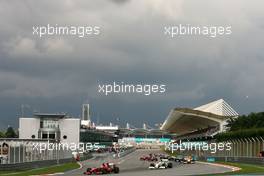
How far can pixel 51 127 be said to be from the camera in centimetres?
14538

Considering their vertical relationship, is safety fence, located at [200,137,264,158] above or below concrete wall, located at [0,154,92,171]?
above

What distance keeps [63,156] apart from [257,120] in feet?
203

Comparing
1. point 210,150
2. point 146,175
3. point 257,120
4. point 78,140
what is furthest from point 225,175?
point 78,140

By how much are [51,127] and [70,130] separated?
4.82 meters

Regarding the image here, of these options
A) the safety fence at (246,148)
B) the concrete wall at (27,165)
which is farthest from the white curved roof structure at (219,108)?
the concrete wall at (27,165)

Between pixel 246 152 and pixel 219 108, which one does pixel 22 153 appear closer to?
pixel 246 152

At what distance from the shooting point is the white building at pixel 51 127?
144 metres

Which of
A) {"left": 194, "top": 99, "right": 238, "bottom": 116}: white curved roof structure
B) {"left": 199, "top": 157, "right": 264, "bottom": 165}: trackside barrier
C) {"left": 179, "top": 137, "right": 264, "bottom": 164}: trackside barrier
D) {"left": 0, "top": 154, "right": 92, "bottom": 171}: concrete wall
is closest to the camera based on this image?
{"left": 0, "top": 154, "right": 92, "bottom": 171}: concrete wall

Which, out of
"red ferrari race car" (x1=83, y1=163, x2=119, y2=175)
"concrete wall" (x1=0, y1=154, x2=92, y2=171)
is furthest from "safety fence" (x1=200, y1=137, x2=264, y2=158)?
"concrete wall" (x1=0, y1=154, x2=92, y2=171)

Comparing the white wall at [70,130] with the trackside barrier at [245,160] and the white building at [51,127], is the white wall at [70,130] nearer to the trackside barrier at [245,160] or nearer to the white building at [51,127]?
the white building at [51,127]

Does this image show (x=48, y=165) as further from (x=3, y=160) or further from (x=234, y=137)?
(x=234, y=137)

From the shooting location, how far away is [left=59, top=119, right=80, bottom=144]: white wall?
144 m

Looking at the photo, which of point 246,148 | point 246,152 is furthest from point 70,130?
point 246,152

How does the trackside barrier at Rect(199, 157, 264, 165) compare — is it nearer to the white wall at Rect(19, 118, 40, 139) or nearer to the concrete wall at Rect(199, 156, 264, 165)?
the concrete wall at Rect(199, 156, 264, 165)
